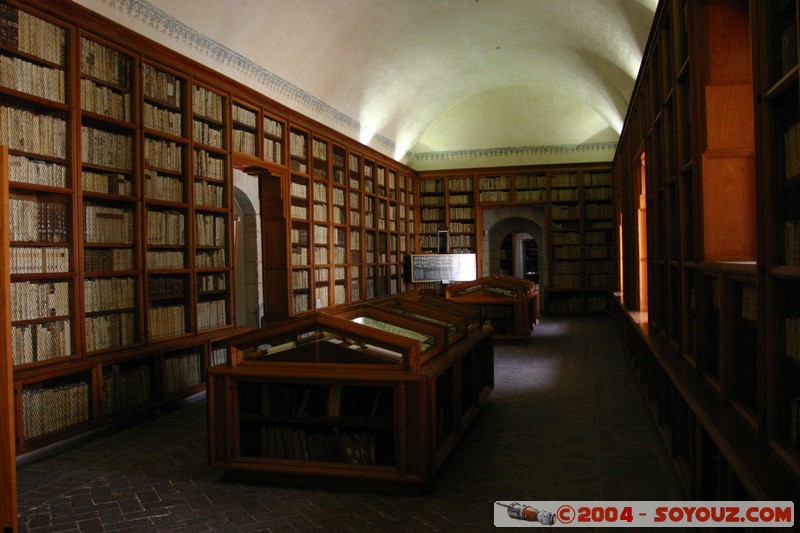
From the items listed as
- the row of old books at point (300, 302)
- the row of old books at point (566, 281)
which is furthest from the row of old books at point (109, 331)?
the row of old books at point (566, 281)

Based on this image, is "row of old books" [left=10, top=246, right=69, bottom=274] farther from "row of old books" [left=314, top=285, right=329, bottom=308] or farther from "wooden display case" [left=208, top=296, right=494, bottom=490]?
"row of old books" [left=314, top=285, right=329, bottom=308]

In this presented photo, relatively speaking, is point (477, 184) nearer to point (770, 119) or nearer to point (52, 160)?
point (52, 160)

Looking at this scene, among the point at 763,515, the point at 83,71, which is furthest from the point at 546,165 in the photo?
the point at 763,515

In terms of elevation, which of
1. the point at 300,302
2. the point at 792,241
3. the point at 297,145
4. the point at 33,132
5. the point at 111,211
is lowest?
the point at 300,302

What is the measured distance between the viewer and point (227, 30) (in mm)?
7043

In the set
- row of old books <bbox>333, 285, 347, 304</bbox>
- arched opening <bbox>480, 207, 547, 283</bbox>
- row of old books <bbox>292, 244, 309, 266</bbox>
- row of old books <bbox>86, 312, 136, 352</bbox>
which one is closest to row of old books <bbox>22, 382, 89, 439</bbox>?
row of old books <bbox>86, 312, 136, 352</bbox>

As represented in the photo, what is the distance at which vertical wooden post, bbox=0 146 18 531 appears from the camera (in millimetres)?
2219

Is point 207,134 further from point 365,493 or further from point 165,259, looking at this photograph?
point 365,493

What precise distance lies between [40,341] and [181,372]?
65.3 inches

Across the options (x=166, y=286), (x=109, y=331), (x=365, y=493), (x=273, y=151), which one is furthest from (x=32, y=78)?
(x=365, y=493)

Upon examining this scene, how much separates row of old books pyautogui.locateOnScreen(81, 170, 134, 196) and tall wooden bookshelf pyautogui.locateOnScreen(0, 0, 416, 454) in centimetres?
1

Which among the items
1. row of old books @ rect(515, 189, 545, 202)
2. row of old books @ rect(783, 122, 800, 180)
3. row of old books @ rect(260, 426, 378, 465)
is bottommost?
row of old books @ rect(260, 426, 378, 465)

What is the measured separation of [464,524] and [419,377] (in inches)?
32.8

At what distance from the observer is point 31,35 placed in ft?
15.5
